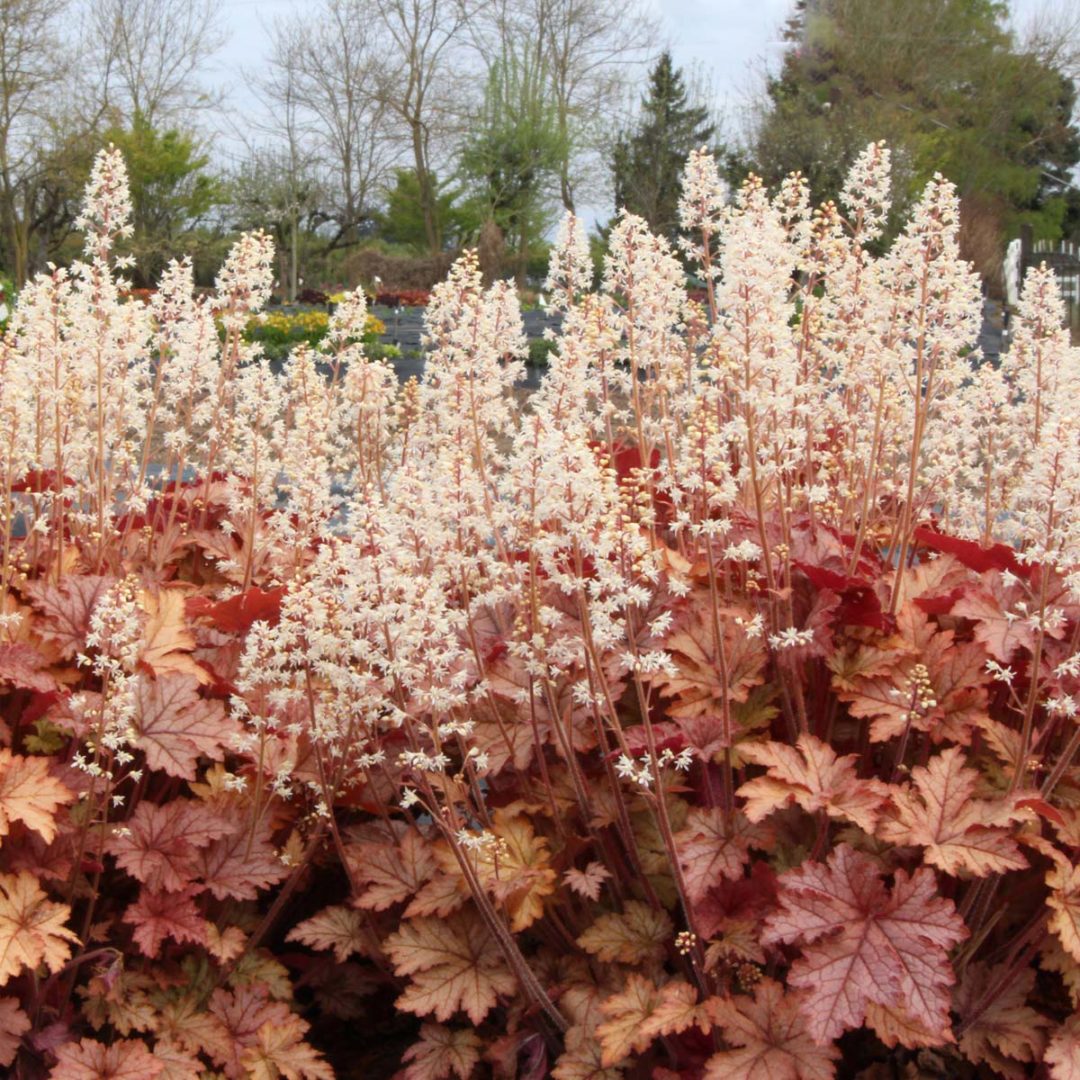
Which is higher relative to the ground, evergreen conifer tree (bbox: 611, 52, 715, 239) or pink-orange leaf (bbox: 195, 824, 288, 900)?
evergreen conifer tree (bbox: 611, 52, 715, 239)

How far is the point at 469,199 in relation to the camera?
47812mm

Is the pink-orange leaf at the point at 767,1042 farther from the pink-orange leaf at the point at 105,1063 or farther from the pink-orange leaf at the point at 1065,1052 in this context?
the pink-orange leaf at the point at 105,1063

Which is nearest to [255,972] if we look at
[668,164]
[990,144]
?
[668,164]

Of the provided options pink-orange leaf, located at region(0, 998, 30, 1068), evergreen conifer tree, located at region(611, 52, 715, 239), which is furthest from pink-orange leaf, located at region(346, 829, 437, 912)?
evergreen conifer tree, located at region(611, 52, 715, 239)

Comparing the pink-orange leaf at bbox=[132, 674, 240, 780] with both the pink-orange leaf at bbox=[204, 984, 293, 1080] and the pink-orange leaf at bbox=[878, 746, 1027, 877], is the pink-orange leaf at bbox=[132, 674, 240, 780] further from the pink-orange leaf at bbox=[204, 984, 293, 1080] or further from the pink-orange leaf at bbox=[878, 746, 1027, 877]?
the pink-orange leaf at bbox=[878, 746, 1027, 877]

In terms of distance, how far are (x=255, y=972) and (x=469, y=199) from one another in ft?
157

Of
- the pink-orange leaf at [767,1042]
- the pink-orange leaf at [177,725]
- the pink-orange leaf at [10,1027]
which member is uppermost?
the pink-orange leaf at [177,725]

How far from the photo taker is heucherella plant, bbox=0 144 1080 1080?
229cm

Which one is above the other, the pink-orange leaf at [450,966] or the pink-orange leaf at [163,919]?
the pink-orange leaf at [163,919]

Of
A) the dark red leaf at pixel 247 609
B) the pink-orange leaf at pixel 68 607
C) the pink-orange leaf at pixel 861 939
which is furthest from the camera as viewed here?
the dark red leaf at pixel 247 609

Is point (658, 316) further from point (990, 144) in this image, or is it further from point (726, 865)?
point (990, 144)

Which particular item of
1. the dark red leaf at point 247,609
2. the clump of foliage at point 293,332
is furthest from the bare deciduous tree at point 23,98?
the dark red leaf at point 247,609

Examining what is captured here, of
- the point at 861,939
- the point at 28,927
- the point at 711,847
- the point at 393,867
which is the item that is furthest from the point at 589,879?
the point at 28,927

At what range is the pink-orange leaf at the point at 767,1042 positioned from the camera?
2176 millimetres
